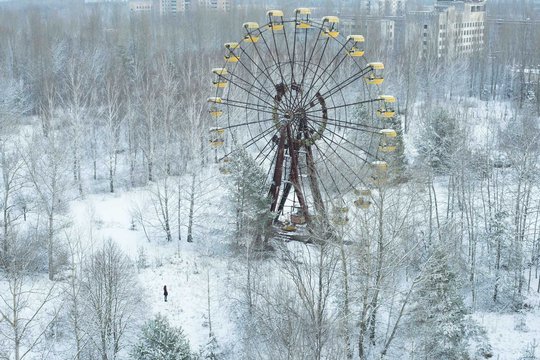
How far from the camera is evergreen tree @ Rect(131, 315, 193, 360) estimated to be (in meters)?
16.9

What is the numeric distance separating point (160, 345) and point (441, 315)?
7.50 meters

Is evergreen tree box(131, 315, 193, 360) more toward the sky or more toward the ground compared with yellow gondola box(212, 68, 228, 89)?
more toward the ground

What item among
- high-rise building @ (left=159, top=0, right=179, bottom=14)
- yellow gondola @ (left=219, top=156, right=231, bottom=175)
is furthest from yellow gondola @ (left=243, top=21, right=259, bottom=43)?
high-rise building @ (left=159, top=0, right=179, bottom=14)

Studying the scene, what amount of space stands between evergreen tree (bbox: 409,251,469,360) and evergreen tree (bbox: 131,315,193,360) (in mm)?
6543

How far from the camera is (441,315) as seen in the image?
59.8ft

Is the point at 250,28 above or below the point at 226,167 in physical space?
above

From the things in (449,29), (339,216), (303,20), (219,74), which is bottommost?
(339,216)

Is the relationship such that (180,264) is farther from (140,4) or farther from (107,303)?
(140,4)

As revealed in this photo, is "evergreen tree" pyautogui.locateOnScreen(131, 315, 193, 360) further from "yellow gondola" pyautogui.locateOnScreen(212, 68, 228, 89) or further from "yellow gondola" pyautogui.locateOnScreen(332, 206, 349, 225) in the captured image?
"yellow gondola" pyautogui.locateOnScreen(212, 68, 228, 89)

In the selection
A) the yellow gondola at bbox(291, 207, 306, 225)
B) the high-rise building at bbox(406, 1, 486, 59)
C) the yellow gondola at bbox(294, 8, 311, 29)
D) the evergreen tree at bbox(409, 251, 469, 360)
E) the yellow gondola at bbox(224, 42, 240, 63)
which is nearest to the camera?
the evergreen tree at bbox(409, 251, 469, 360)

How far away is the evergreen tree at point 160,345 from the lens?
1694 cm

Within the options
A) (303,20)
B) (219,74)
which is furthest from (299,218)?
(303,20)

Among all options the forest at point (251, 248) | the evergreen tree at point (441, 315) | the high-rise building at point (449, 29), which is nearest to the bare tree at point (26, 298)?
the forest at point (251, 248)

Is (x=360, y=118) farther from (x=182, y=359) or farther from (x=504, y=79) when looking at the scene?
(x=504, y=79)
